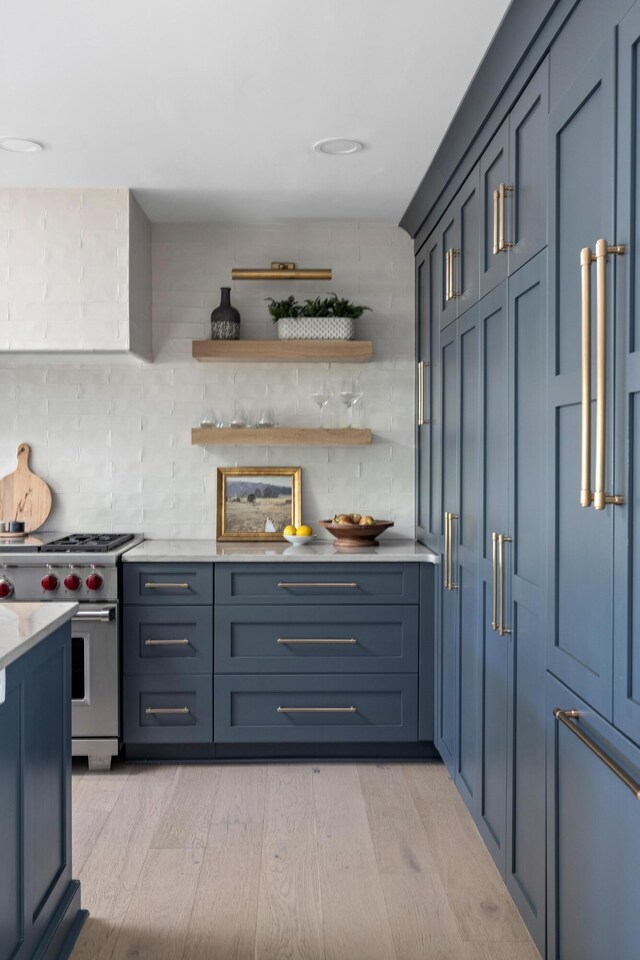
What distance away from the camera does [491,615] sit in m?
2.75

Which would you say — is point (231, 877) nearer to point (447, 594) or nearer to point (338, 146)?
point (447, 594)

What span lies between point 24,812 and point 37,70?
7.14 ft

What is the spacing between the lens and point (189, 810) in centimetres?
330

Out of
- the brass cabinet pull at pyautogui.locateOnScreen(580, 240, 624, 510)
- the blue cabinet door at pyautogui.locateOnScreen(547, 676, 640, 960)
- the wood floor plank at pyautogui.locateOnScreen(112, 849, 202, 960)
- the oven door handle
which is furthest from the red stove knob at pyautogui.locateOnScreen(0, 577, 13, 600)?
the brass cabinet pull at pyautogui.locateOnScreen(580, 240, 624, 510)

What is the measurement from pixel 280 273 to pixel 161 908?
2.93m

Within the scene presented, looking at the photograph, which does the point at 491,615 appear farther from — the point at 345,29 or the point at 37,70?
the point at 37,70

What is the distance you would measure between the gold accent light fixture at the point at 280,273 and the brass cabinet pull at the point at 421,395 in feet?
2.24

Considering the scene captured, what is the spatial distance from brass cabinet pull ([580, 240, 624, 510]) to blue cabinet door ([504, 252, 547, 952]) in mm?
460

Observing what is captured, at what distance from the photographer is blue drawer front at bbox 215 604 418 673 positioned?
380cm

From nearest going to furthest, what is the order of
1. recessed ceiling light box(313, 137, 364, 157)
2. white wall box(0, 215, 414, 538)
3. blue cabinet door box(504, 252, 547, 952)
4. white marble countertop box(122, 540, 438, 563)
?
blue cabinet door box(504, 252, 547, 952) < recessed ceiling light box(313, 137, 364, 157) < white marble countertop box(122, 540, 438, 563) < white wall box(0, 215, 414, 538)

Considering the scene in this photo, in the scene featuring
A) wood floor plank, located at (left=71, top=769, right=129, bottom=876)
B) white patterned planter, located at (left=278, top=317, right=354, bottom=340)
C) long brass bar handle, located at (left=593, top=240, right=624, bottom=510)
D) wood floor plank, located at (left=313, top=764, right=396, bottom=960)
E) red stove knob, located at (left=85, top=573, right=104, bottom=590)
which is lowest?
wood floor plank, located at (left=313, top=764, right=396, bottom=960)

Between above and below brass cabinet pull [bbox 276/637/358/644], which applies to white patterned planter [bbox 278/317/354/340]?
above

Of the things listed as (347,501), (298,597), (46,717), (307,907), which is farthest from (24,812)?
(347,501)

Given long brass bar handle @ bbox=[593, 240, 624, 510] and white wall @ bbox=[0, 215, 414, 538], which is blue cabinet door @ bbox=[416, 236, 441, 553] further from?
long brass bar handle @ bbox=[593, 240, 624, 510]
